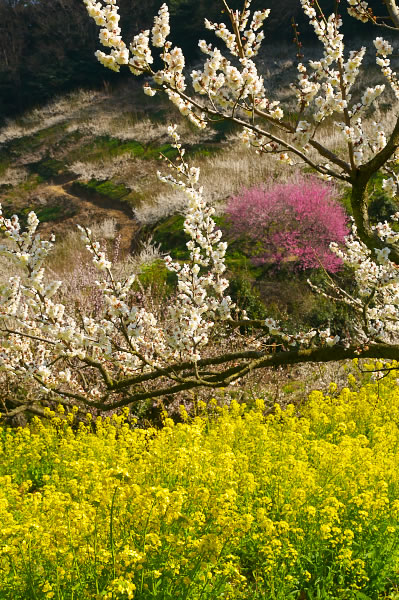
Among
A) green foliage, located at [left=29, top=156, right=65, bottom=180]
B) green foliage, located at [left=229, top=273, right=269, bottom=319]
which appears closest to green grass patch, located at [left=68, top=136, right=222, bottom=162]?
green foliage, located at [left=29, top=156, right=65, bottom=180]

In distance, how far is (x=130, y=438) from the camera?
5547 mm

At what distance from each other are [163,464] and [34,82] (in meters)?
32.4

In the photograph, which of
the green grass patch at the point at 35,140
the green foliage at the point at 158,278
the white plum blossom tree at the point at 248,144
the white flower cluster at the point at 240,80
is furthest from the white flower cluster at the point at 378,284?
the green grass patch at the point at 35,140

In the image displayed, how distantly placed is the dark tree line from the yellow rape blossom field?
30.4m

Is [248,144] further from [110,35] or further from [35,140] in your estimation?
[35,140]

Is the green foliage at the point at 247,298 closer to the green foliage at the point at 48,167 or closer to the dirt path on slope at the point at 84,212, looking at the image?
the dirt path on slope at the point at 84,212

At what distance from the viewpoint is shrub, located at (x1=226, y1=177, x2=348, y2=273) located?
1097 centimetres

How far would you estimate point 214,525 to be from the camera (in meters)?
3.75

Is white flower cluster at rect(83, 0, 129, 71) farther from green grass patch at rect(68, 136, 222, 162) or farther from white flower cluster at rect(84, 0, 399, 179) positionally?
green grass patch at rect(68, 136, 222, 162)

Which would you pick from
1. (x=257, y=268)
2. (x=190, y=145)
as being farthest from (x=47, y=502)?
(x=190, y=145)

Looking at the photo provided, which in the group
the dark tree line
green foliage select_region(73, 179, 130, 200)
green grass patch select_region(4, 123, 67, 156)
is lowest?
green foliage select_region(73, 179, 130, 200)

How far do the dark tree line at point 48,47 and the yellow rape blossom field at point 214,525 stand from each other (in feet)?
99.7

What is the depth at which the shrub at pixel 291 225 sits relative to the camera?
1097 cm

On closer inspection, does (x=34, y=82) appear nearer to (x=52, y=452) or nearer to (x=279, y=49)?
(x=279, y=49)
